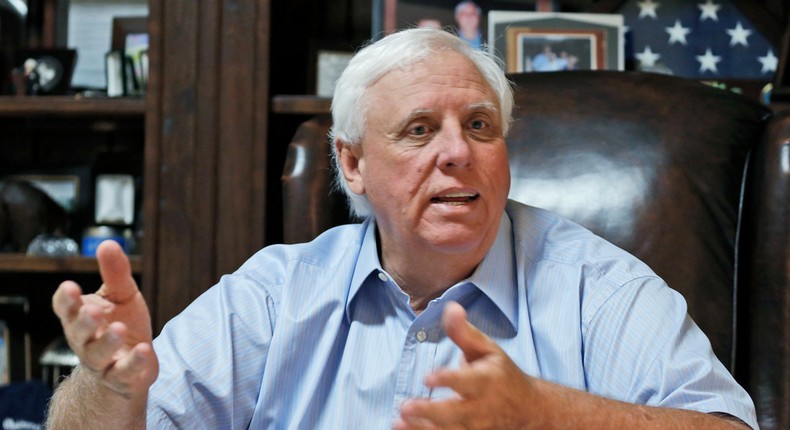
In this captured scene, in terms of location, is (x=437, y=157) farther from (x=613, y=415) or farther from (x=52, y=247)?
(x=52, y=247)

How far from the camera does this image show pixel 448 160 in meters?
1.38

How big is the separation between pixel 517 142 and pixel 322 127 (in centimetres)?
36

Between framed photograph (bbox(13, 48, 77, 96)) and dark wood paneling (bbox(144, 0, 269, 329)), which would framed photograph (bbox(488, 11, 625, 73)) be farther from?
framed photograph (bbox(13, 48, 77, 96))

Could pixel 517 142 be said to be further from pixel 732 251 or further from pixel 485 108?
pixel 732 251

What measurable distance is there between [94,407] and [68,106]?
123 cm

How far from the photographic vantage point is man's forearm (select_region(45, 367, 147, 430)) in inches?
45.3

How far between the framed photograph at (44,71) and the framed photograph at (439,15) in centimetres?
80

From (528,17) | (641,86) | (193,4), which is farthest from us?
(528,17)

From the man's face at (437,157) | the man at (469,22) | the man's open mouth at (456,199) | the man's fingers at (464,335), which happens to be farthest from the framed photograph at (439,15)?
the man's fingers at (464,335)

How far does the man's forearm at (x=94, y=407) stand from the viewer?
3.78 feet

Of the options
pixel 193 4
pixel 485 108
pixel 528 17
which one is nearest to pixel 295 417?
pixel 485 108

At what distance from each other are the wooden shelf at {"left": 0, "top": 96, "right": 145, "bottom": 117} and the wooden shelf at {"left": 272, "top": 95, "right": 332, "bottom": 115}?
33 centimetres

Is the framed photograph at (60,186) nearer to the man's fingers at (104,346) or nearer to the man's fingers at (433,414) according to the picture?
the man's fingers at (104,346)

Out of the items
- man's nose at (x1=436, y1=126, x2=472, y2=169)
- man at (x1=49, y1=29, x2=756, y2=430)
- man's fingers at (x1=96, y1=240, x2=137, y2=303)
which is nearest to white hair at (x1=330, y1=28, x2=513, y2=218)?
man at (x1=49, y1=29, x2=756, y2=430)
